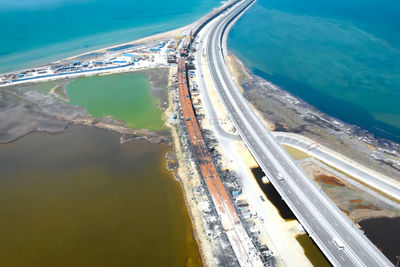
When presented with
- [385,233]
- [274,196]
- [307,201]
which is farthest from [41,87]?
[385,233]

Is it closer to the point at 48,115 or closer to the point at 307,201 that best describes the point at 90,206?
the point at 307,201

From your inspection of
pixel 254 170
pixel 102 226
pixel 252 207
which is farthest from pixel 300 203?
pixel 102 226

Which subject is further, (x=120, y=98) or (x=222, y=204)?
(x=120, y=98)

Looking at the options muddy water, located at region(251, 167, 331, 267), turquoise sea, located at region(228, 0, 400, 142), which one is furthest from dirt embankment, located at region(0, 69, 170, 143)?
turquoise sea, located at region(228, 0, 400, 142)

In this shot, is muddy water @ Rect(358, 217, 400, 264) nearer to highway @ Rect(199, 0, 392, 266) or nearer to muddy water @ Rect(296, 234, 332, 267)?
highway @ Rect(199, 0, 392, 266)

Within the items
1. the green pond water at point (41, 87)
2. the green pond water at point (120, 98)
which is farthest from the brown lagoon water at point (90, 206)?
the green pond water at point (41, 87)

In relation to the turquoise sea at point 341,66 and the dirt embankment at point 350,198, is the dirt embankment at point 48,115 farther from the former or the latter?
the turquoise sea at point 341,66
